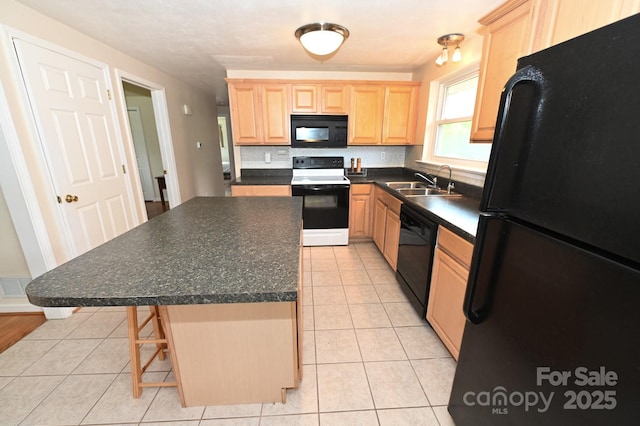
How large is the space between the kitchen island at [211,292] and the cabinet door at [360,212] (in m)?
1.85

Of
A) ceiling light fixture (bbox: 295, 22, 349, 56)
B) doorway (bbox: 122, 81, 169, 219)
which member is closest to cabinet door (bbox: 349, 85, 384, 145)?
ceiling light fixture (bbox: 295, 22, 349, 56)

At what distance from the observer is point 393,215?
259 centimetres

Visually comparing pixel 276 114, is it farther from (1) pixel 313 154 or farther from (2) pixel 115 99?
(2) pixel 115 99

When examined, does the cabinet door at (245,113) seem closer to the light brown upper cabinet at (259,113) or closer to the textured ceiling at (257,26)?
the light brown upper cabinet at (259,113)

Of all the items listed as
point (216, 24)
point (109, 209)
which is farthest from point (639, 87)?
point (109, 209)

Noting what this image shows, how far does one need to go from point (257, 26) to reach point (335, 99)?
4.47 ft

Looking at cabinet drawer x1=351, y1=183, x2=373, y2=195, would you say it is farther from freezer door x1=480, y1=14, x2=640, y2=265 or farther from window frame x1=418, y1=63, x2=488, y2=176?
freezer door x1=480, y1=14, x2=640, y2=265

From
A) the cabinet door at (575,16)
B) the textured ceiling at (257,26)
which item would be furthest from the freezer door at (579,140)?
the textured ceiling at (257,26)

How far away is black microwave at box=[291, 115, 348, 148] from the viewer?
324 cm

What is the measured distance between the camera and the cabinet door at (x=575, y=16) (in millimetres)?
931

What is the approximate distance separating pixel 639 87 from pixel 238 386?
175 centimetres

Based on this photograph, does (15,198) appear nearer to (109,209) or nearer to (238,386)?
(109,209)

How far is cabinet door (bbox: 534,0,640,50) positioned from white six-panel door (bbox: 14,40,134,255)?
3.21 m

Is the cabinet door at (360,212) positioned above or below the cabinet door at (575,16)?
below
